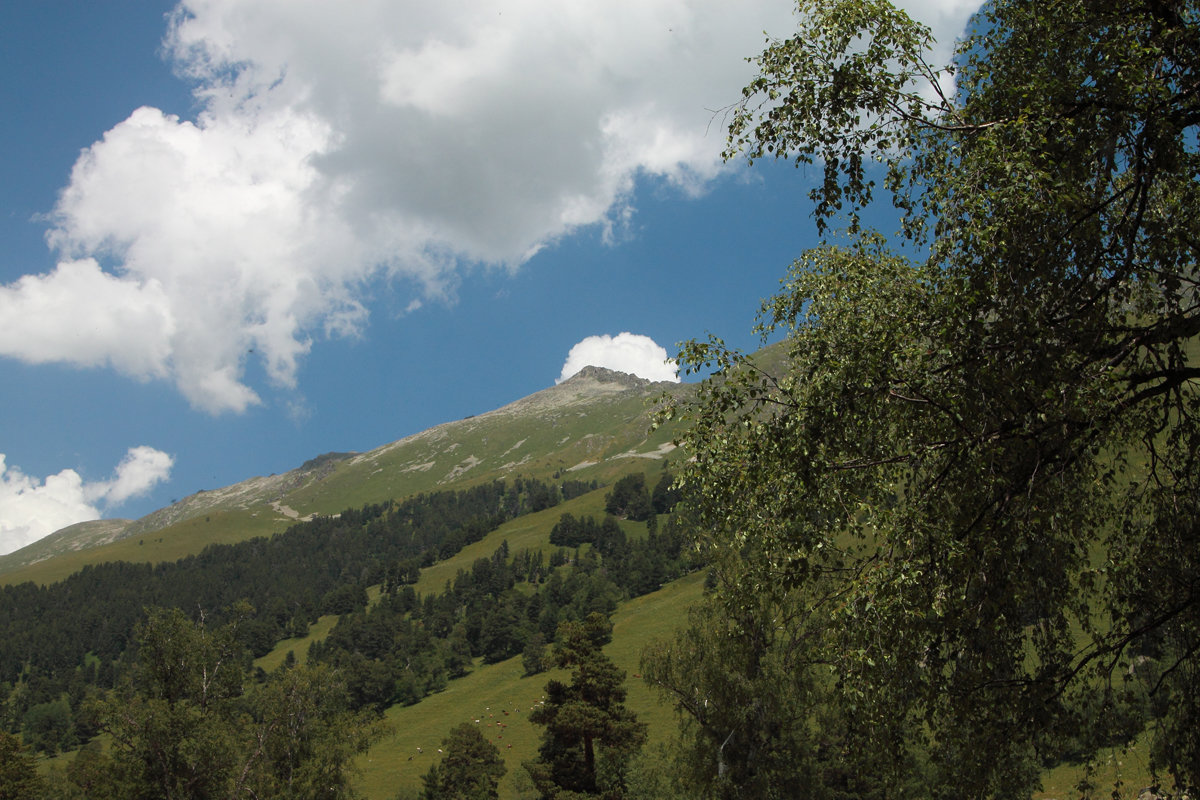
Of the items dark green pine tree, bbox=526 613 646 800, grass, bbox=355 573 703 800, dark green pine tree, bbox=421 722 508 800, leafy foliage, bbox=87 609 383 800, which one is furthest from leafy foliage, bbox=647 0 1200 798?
dark green pine tree, bbox=421 722 508 800

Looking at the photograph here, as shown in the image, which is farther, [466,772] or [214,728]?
[466,772]

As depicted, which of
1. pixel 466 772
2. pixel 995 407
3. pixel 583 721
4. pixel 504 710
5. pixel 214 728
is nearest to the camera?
pixel 995 407

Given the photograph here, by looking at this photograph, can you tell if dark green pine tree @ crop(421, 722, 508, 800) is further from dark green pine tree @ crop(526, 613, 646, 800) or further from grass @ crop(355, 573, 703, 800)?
dark green pine tree @ crop(526, 613, 646, 800)

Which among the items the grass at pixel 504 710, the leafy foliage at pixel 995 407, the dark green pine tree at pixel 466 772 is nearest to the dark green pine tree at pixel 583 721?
the grass at pixel 504 710

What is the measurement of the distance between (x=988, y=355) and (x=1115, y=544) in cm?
468

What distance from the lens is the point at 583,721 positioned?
51188mm

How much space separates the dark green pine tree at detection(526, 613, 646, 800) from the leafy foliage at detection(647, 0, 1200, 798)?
140 feet

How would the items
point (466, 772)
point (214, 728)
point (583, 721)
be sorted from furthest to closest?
point (466, 772)
point (583, 721)
point (214, 728)

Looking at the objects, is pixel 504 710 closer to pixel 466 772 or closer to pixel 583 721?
pixel 466 772

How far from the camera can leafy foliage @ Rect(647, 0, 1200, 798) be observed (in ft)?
33.3

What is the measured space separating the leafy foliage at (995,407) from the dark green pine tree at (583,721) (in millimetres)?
42550

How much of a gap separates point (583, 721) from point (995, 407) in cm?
4665

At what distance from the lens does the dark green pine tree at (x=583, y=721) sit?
5209 centimetres

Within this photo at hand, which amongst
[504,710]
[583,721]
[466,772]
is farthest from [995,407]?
[504,710]
